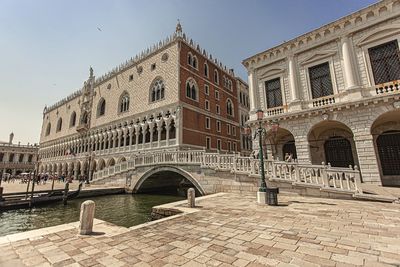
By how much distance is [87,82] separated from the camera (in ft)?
126

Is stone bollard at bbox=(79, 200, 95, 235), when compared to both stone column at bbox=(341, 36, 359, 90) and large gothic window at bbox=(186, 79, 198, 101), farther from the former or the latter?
large gothic window at bbox=(186, 79, 198, 101)

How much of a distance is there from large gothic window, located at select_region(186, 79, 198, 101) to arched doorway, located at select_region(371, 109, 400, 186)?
18040 millimetres

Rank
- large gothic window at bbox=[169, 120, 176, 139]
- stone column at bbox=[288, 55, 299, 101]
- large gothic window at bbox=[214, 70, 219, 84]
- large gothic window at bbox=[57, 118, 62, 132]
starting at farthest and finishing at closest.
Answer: large gothic window at bbox=[57, 118, 62, 132] → large gothic window at bbox=[214, 70, 219, 84] → large gothic window at bbox=[169, 120, 176, 139] → stone column at bbox=[288, 55, 299, 101]

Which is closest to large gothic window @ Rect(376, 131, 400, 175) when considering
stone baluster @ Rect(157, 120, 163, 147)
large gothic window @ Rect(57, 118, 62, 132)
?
stone baluster @ Rect(157, 120, 163, 147)

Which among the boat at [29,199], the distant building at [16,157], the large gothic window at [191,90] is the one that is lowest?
the boat at [29,199]

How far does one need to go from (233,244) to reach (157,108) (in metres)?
22.0

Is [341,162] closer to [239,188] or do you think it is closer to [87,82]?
[239,188]

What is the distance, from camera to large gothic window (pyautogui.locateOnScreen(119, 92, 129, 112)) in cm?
2924

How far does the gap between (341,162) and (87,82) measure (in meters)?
42.7

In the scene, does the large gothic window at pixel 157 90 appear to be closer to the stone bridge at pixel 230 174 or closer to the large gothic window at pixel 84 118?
the stone bridge at pixel 230 174

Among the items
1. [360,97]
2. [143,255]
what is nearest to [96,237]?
[143,255]

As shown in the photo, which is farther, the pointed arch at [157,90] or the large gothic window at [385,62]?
the pointed arch at [157,90]

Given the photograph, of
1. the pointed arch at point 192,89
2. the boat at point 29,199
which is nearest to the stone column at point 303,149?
the pointed arch at point 192,89

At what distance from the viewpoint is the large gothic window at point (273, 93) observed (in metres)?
16.0
